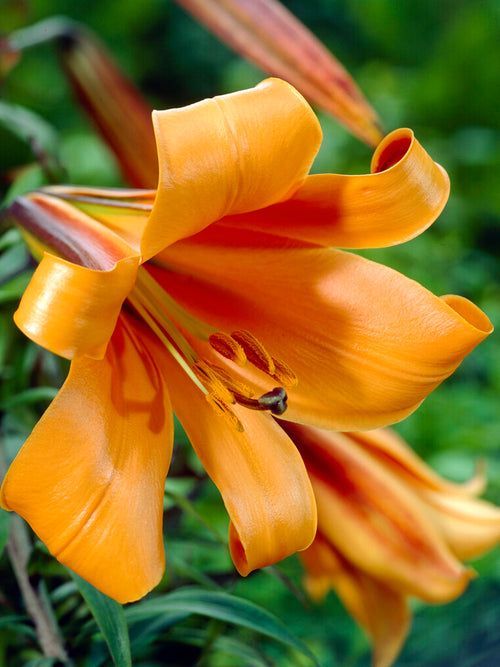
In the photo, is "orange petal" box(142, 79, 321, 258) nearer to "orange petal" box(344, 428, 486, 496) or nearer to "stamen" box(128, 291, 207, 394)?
"stamen" box(128, 291, 207, 394)

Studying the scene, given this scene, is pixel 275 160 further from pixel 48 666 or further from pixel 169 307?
pixel 48 666

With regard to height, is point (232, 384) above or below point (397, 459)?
above

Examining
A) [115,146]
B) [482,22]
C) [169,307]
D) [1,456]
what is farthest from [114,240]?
[482,22]

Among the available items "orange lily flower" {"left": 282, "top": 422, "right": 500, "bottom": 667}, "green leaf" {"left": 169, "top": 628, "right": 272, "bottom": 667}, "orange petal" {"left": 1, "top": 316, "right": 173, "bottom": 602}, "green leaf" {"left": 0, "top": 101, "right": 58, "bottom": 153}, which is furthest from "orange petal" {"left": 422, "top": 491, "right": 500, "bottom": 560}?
"green leaf" {"left": 0, "top": 101, "right": 58, "bottom": 153}

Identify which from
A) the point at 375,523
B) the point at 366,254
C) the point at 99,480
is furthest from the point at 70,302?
the point at 366,254

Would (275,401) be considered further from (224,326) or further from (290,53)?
(290,53)
